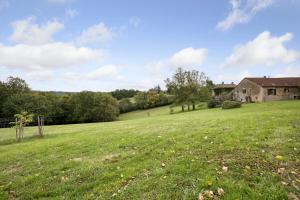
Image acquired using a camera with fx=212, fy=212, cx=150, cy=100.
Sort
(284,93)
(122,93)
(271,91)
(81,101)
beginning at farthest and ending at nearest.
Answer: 1. (122,93)
2. (81,101)
3. (284,93)
4. (271,91)

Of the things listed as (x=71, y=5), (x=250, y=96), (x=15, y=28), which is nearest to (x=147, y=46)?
(x=71, y=5)

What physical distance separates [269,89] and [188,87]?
19153mm

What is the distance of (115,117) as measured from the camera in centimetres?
6450

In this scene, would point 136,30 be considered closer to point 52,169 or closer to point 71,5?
point 71,5

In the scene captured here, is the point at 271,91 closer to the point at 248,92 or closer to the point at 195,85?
the point at 248,92

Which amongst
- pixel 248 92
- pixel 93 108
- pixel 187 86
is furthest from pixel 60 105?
pixel 248 92

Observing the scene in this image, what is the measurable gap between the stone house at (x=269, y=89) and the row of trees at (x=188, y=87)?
953 centimetres

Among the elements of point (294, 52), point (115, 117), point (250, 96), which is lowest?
point (115, 117)

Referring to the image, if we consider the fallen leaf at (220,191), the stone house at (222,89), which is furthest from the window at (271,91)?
the fallen leaf at (220,191)

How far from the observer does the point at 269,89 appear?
50969 mm

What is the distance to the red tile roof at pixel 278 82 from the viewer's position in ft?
170

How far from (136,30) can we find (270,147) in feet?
74.2

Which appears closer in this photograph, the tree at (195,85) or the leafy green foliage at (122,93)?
the tree at (195,85)

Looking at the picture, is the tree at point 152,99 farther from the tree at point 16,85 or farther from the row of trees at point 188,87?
the tree at point 16,85
